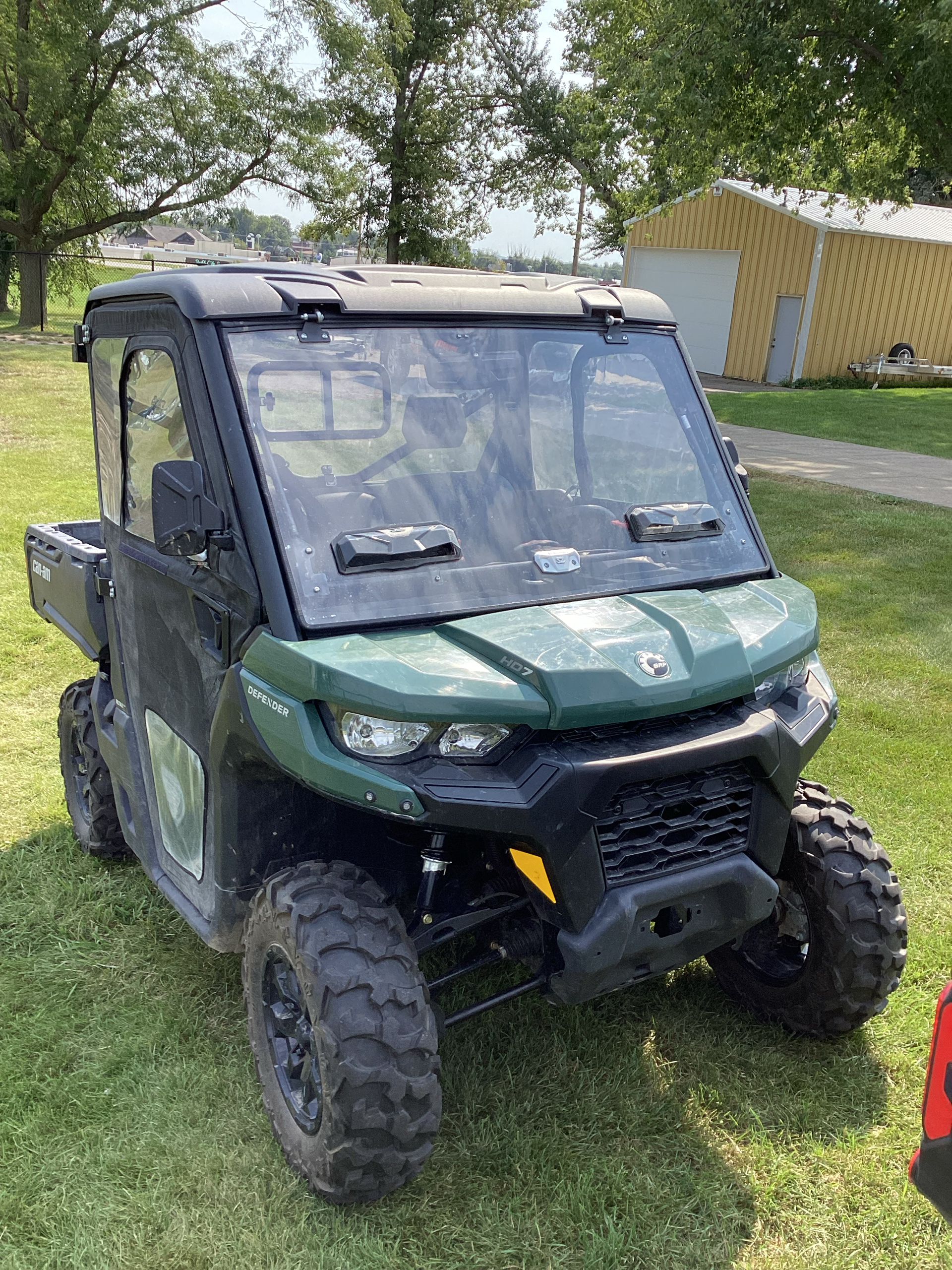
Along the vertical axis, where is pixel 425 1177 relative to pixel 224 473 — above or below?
below

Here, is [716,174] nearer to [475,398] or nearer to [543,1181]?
[475,398]

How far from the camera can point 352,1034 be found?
2461 millimetres

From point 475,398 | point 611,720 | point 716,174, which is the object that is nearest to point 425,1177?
point 611,720

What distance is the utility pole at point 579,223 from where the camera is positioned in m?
36.5

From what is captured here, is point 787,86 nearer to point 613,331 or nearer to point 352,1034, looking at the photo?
point 613,331

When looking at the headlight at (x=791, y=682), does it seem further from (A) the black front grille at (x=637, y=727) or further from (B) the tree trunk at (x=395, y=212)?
(B) the tree trunk at (x=395, y=212)

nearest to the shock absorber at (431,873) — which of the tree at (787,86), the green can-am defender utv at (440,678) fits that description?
the green can-am defender utv at (440,678)

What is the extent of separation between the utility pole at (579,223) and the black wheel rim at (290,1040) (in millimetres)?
34996

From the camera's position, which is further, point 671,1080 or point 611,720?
point 671,1080

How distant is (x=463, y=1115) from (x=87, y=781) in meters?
2.10

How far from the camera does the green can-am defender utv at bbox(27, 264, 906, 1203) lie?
248 centimetres

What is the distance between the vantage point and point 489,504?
294 centimetres

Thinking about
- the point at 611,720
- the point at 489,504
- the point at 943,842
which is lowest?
the point at 943,842

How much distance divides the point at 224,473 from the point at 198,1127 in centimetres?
173
